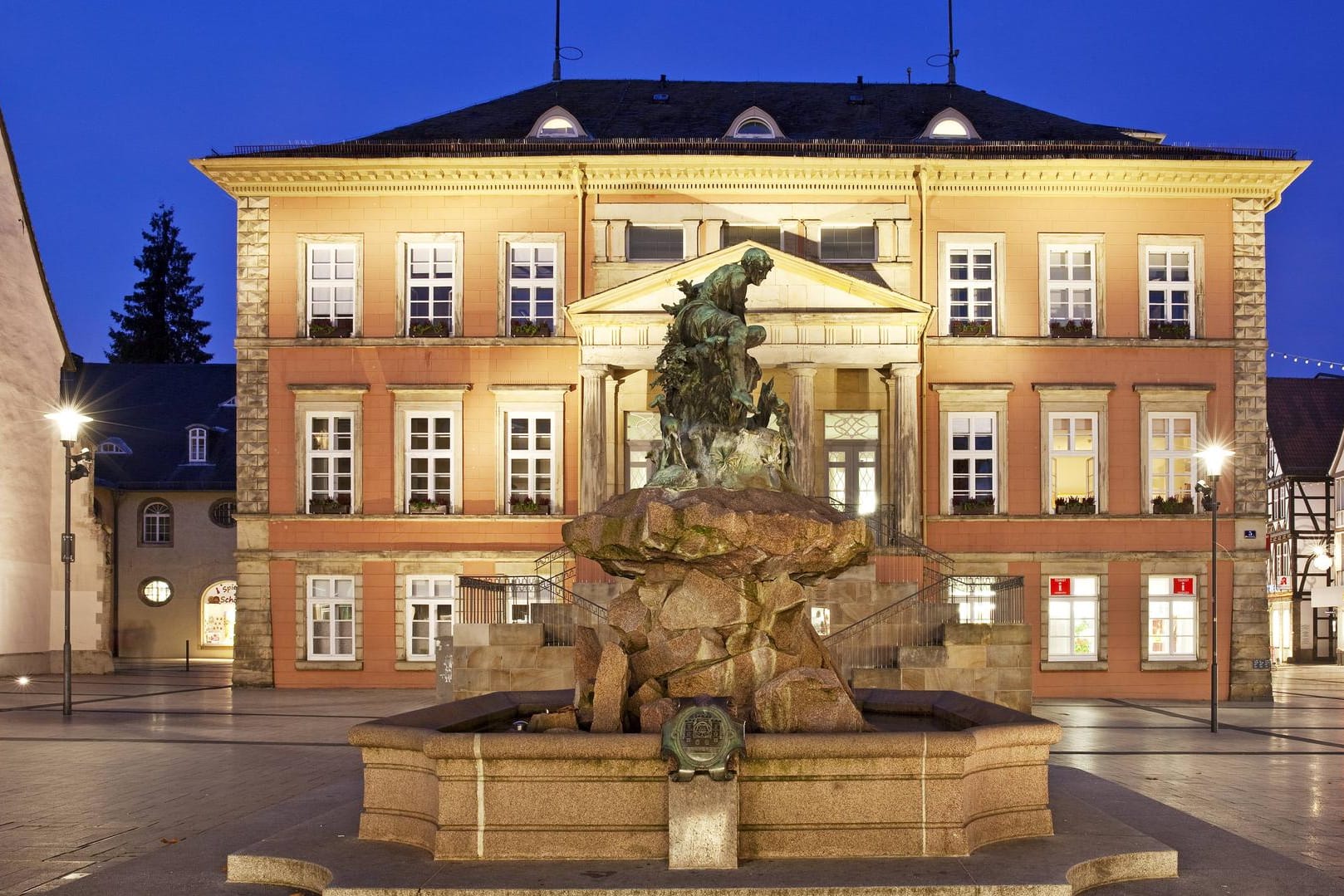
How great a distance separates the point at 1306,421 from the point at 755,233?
33.4 meters

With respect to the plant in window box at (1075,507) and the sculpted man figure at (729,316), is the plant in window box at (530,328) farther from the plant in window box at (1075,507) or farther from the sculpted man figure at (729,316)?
the sculpted man figure at (729,316)

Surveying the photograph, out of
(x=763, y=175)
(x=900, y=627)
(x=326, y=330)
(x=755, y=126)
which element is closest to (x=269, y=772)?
(x=900, y=627)

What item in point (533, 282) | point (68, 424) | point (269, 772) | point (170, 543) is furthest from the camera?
point (170, 543)

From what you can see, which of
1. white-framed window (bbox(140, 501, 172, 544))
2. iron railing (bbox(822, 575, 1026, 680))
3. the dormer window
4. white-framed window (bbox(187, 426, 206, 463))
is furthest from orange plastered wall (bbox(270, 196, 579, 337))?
the dormer window

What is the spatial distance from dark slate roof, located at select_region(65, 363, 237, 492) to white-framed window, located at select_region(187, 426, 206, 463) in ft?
0.49

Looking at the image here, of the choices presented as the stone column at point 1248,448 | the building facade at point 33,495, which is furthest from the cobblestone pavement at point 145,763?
the stone column at point 1248,448

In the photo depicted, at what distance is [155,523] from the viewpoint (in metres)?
49.4

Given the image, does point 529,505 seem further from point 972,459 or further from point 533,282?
point 972,459

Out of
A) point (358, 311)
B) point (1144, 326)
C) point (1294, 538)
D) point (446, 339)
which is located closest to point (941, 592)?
point (1144, 326)

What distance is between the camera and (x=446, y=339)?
34469 millimetres

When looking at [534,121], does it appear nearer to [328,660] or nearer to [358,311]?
[358,311]

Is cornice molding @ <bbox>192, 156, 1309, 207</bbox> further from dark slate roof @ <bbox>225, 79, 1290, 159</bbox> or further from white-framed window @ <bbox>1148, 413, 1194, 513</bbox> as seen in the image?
white-framed window @ <bbox>1148, 413, 1194, 513</bbox>

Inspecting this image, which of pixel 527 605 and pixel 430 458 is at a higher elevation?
pixel 430 458

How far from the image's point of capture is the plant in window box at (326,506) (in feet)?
113
